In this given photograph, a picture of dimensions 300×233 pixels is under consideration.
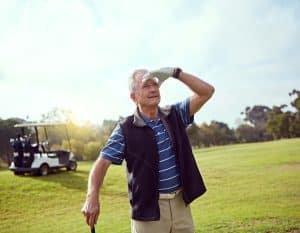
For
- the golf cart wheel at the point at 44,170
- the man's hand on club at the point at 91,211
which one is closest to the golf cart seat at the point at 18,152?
the golf cart wheel at the point at 44,170

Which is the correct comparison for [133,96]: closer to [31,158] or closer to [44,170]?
[31,158]

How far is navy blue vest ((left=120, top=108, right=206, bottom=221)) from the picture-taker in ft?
9.23

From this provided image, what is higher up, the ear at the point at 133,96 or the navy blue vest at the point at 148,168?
the ear at the point at 133,96

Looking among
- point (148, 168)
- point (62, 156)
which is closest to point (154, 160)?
point (148, 168)

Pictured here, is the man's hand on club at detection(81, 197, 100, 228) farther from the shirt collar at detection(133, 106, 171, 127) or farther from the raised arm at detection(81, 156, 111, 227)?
the shirt collar at detection(133, 106, 171, 127)

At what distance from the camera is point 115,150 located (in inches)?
112

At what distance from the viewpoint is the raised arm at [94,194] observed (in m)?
2.56

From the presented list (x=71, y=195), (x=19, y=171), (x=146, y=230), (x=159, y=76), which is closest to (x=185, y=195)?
(x=146, y=230)

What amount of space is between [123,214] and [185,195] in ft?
24.0

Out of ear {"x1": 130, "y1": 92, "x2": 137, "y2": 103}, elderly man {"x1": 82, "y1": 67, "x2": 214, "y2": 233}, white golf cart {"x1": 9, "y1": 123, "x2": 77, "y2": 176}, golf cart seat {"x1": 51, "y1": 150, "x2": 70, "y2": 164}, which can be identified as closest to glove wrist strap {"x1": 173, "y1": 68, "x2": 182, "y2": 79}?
elderly man {"x1": 82, "y1": 67, "x2": 214, "y2": 233}

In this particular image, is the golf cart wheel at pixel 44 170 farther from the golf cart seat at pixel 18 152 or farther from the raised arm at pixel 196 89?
the raised arm at pixel 196 89

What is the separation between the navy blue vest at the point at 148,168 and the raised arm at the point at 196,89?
0.27 m

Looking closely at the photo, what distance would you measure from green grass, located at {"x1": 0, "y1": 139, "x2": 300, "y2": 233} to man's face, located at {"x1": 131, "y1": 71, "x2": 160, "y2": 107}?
450 centimetres

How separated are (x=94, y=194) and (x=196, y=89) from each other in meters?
1.02
